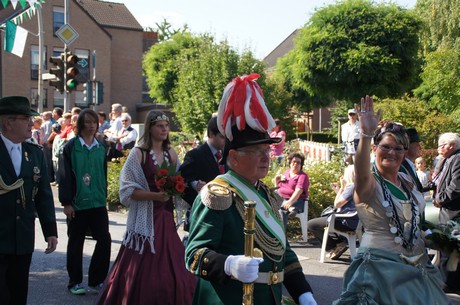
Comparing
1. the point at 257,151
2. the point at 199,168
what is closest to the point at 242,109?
the point at 257,151

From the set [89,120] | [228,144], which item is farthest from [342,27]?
[228,144]

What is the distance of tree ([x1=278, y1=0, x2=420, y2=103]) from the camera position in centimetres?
2464

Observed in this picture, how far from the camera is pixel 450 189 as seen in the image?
24.0ft

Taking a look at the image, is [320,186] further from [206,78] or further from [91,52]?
[91,52]

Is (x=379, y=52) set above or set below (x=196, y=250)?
above

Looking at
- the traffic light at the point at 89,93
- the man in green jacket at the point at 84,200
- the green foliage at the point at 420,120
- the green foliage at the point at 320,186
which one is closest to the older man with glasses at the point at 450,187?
the green foliage at the point at 320,186

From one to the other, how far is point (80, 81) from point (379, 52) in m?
13.2

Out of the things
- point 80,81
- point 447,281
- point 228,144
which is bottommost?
point 447,281

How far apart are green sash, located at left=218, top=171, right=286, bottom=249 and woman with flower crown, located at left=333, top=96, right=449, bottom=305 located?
37.9 inches

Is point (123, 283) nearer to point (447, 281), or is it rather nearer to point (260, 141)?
point (260, 141)

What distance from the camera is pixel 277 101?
37969 mm

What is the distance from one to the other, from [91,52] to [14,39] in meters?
40.6

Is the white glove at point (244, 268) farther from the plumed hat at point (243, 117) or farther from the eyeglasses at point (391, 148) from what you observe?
the eyeglasses at point (391, 148)

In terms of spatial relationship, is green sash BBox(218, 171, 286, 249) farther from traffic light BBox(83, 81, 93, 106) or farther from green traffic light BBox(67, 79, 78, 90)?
traffic light BBox(83, 81, 93, 106)
